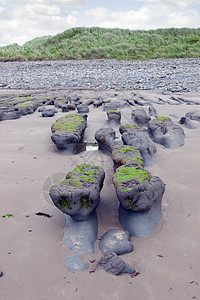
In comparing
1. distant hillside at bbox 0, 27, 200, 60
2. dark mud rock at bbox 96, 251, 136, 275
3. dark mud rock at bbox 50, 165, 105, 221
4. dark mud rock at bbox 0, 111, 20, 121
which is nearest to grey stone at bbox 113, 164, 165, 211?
dark mud rock at bbox 50, 165, 105, 221

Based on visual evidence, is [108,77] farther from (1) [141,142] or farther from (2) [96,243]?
(2) [96,243]

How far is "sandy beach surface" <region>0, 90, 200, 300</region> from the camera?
73.6 inches

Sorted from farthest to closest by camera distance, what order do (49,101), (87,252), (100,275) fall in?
(49,101)
(87,252)
(100,275)

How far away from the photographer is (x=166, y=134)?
182 inches

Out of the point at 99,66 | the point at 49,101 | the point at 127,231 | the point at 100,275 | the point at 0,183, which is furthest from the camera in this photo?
the point at 99,66

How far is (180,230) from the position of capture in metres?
2.44

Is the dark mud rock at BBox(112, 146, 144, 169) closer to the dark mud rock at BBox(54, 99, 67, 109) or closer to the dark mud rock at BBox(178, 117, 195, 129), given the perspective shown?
the dark mud rock at BBox(178, 117, 195, 129)

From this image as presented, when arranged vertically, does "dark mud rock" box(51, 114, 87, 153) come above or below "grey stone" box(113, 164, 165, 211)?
below

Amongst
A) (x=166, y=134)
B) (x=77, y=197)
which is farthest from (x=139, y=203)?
(x=166, y=134)

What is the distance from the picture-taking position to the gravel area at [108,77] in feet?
34.9

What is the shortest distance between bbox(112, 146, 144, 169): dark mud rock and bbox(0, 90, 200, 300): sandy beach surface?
31cm

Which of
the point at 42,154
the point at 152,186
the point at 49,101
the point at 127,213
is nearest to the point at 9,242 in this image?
the point at 127,213

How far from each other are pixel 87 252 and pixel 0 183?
1528mm

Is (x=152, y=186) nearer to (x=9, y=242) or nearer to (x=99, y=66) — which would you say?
(x=9, y=242)
